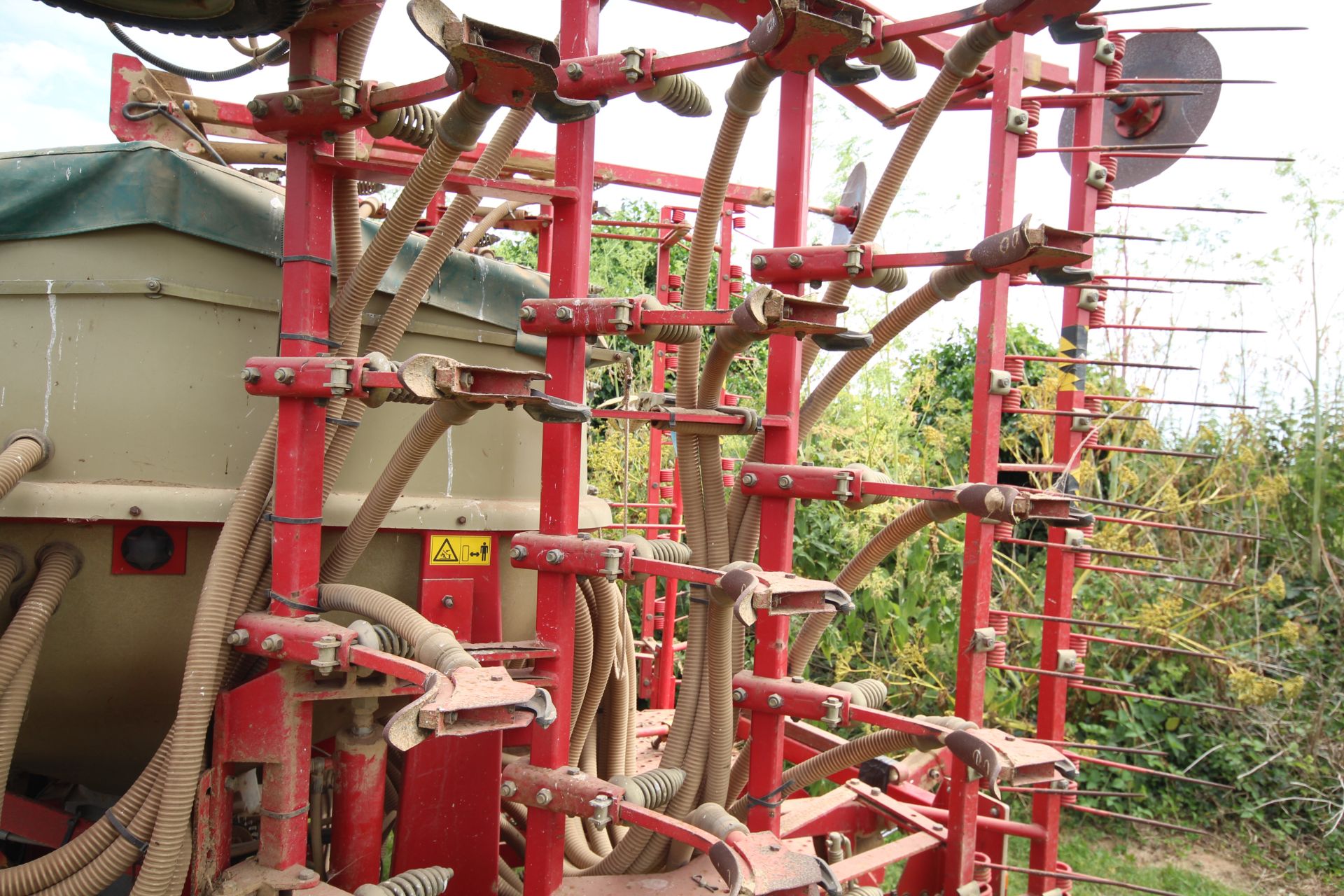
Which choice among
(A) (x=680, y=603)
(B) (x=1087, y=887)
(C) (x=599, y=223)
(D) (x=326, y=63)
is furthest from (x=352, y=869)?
(A) (x=680, y=603)

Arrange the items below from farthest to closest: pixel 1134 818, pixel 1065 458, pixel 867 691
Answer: pixel 1065 458, pixel 1134 818, pixel 867 691

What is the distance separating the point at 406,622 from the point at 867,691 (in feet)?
5.23

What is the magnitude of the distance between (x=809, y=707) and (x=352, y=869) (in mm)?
1295

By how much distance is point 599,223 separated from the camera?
16.8 ft

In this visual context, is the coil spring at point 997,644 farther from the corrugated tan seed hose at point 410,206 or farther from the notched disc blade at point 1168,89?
the corrugated tan seed hose at point 410,206

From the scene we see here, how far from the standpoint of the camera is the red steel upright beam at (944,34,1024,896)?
342 cm

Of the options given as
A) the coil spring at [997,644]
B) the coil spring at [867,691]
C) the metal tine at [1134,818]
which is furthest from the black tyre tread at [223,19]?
the metal tine at [1134,818]

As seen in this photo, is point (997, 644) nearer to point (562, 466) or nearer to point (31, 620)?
point (562, 466)

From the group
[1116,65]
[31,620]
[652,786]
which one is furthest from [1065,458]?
[31,620]

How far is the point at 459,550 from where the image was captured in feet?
10.4

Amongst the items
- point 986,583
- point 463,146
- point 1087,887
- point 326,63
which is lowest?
point 1087,887

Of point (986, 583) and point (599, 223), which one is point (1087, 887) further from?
point (599, 223)

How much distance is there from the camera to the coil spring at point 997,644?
11.7 ft

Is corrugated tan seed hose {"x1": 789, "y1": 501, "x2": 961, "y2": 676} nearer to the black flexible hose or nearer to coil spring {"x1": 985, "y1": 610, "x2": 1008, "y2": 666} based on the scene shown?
coil spring {"x1": 985, "y1": 610, "x2": 1008, "y2": 666}
